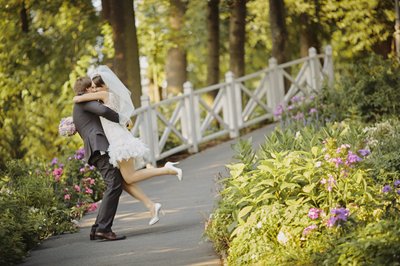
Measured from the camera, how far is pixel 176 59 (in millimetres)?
24922

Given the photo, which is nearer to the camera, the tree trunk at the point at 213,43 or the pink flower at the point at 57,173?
the pink flower at the point at 57,173

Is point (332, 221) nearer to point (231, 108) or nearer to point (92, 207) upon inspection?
point (92, 207)

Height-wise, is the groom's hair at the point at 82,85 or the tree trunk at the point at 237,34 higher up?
the tree trunk at the point at 237,34

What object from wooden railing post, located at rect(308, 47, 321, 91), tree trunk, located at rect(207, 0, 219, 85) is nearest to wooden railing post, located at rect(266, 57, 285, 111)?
wooden railing post, located at rect(308, 47, 321, 91)

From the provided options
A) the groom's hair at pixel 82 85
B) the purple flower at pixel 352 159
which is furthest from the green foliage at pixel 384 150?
the groom's hair at pixel 82 85

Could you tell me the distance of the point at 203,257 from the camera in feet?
27.9

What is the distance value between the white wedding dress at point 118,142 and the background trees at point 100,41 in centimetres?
620

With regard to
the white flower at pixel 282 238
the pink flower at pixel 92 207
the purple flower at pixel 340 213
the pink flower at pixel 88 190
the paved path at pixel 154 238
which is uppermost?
the purple flower at pixel 340 213

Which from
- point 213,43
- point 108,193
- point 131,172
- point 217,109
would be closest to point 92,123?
point 131,172

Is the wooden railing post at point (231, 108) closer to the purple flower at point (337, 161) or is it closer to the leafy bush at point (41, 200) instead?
the leafy bush at point (41, 200)

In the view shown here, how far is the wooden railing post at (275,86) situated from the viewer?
67.5ft

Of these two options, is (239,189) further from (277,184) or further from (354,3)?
(354,3)

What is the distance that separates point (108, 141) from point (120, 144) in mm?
199

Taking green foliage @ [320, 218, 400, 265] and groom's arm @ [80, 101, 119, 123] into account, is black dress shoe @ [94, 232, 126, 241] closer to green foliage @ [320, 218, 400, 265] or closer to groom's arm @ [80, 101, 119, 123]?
groom's arm @ [80, 101, 119, 123]
